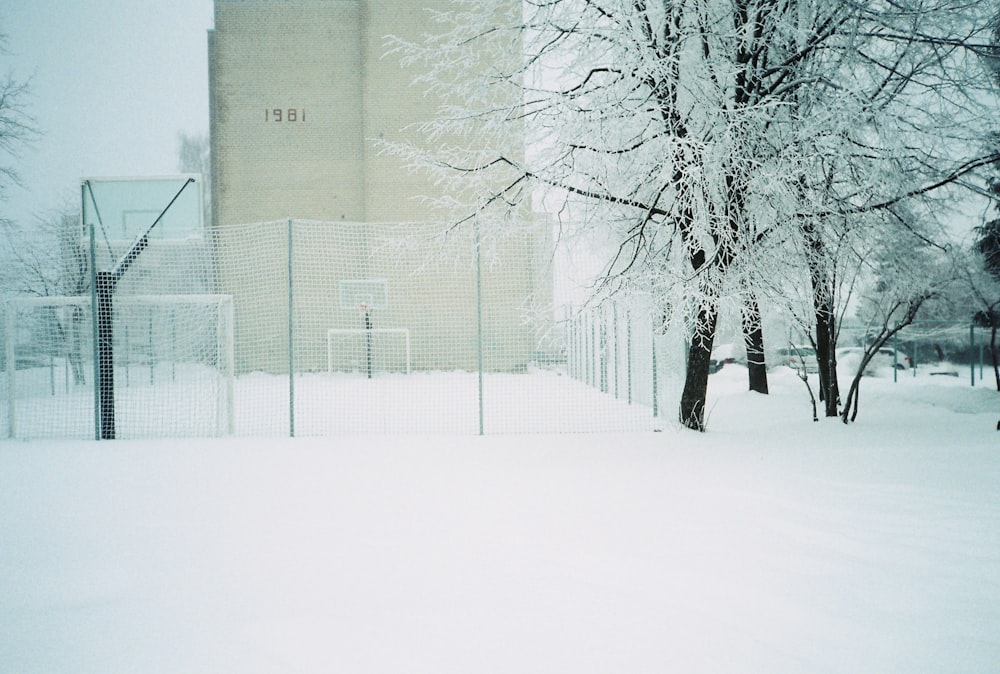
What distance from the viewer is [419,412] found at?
10.0m

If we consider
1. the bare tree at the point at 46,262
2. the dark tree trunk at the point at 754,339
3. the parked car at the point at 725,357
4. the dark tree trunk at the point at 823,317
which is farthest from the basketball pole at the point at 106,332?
the parked car at the point at 725,357

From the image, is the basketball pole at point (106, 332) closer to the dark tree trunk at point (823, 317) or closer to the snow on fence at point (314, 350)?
the snow on fence at point (314, 350)

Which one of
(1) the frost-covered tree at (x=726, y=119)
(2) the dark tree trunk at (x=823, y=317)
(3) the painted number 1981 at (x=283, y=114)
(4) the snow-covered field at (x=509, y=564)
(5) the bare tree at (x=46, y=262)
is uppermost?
(3) the painted number 1981 at (x=283, y=114)

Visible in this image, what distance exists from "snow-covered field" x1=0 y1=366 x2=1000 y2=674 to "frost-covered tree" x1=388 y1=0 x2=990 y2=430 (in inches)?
82.0

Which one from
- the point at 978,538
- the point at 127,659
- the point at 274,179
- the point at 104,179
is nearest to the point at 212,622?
the point at 127,659

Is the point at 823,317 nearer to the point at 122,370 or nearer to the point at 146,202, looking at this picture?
the point at 146,202

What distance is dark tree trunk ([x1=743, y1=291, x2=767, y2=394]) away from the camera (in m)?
5.88

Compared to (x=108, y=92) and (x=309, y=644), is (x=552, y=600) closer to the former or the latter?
(x=309, y=644)

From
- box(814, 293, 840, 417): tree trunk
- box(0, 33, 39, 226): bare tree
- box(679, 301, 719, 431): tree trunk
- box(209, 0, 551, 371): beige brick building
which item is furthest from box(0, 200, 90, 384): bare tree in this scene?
box(209, 0, 551, 371): beige brick building

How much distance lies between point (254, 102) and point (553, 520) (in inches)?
800

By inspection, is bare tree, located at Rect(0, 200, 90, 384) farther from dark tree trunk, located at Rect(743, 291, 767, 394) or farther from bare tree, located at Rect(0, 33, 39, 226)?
dark tree trunk, located at Rect(743, 291, 767, 394)

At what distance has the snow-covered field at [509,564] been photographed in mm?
2098

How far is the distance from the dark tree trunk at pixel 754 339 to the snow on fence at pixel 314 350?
1.03 m

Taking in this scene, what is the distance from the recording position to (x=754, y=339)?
8.41 metres
